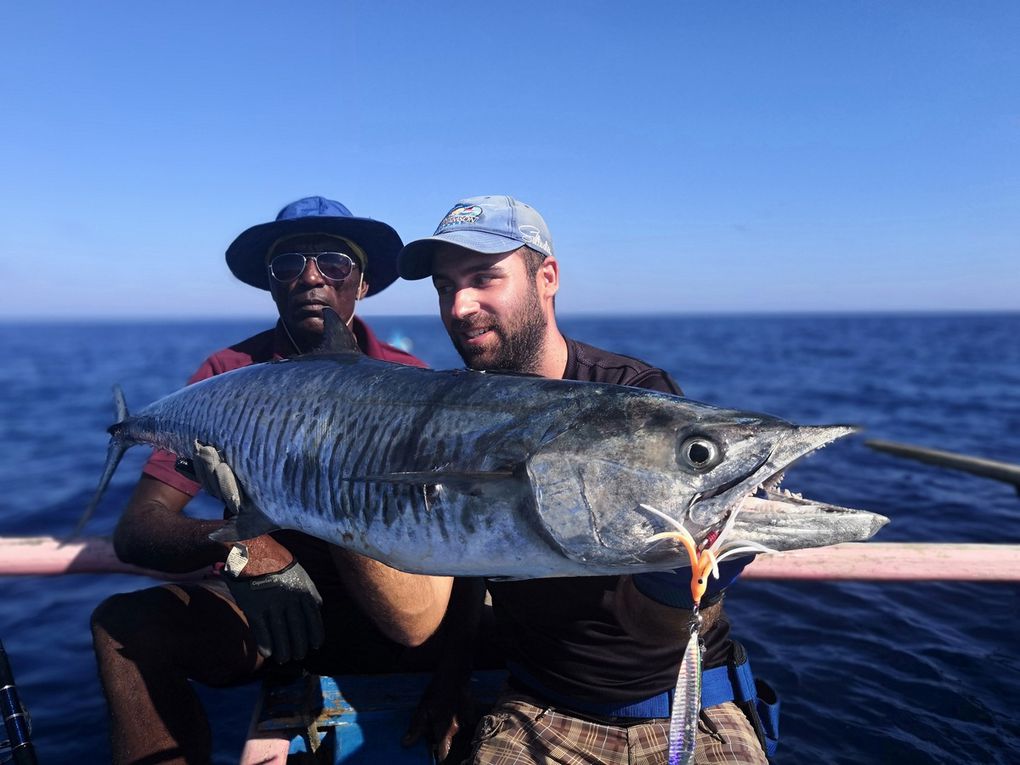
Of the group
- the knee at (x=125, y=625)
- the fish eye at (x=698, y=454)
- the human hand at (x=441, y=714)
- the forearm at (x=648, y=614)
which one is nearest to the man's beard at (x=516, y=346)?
the forearm at (x=648, y=614)

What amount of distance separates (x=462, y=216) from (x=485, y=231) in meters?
0.18

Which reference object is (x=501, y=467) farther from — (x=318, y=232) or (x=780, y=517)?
(x=318, y=232)

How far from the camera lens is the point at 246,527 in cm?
270

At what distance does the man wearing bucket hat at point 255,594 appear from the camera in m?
2.96

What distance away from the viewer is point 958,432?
1617 cm

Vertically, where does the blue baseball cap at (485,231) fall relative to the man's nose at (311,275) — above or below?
above

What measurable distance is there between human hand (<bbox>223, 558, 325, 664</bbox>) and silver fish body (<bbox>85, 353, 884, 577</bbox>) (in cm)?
38

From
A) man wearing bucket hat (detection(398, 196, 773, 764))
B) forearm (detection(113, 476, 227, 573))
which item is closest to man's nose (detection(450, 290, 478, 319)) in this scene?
man wearing bucket hat (detection(398, 196, 773, 764))

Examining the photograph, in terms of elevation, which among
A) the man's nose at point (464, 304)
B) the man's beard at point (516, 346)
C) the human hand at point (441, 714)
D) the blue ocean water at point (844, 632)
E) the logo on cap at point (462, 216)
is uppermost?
the logo on cap at point (462, 216)

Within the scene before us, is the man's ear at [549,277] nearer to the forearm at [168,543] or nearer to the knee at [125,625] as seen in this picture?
the forearm at [168,543]

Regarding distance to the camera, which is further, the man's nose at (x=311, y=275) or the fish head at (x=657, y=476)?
the man's nose at (x=311, y=275)

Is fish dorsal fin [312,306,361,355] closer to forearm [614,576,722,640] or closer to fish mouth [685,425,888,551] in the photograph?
forearm [614,576,722,640]

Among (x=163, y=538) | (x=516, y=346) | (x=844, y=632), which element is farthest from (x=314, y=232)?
(x=844, y=632)

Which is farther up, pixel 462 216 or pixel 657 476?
pixel 462 216
